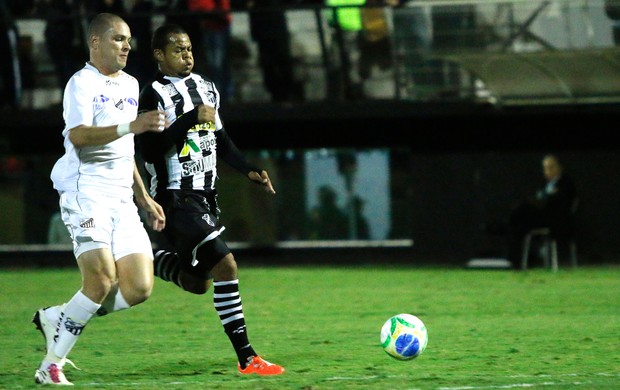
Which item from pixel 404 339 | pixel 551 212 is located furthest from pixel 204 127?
pixel 551 212

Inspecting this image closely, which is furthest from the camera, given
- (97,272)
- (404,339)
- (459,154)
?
(459,154)

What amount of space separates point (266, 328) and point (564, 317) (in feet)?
9.82

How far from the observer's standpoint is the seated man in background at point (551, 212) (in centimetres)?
1802

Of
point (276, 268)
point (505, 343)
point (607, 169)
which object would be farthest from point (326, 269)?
point (505, 343)

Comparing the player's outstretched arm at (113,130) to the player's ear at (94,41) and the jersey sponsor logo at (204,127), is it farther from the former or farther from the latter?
the jersey sponsor logo at (204,127)

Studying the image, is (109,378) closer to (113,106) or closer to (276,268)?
(113,106)

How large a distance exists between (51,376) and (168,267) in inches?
64.2

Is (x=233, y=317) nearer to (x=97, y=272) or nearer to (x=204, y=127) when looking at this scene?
(x=97, y=272)

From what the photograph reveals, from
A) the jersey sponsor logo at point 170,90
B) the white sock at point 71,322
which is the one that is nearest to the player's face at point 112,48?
the jersey sponsor logo at point 170,90

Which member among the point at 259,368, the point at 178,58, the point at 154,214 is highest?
the point at 178,58

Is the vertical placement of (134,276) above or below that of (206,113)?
below

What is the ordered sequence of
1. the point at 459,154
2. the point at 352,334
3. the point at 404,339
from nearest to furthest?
the point at 404,339 → the point at 352,334 → the point at 459,154

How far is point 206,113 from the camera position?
7.29 meters

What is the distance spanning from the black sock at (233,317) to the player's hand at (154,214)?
60 centimetres
